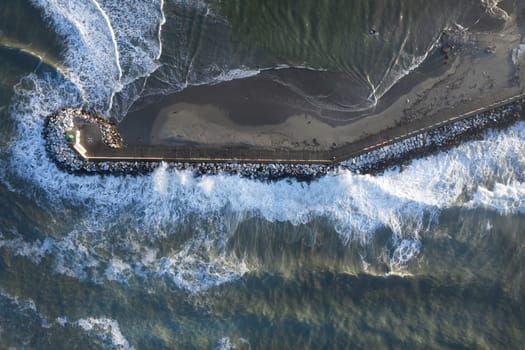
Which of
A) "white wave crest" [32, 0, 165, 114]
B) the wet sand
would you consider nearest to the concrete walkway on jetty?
the wet sand

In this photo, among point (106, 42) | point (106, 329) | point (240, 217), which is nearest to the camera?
point (106, 329)

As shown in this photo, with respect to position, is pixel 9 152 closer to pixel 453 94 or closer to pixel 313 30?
pixel 313 30

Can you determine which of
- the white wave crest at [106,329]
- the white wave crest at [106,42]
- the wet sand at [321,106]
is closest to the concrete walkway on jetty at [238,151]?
A: the wet sand at [321,106]

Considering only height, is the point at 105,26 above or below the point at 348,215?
above

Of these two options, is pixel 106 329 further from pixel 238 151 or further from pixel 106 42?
pixel 106 42

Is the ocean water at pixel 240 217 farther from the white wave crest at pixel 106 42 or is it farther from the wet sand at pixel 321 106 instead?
the wet sand at pixel 321 106

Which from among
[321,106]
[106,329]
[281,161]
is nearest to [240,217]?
[281,161]

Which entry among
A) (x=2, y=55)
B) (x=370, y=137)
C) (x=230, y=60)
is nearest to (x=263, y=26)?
(x=230, y=60)
